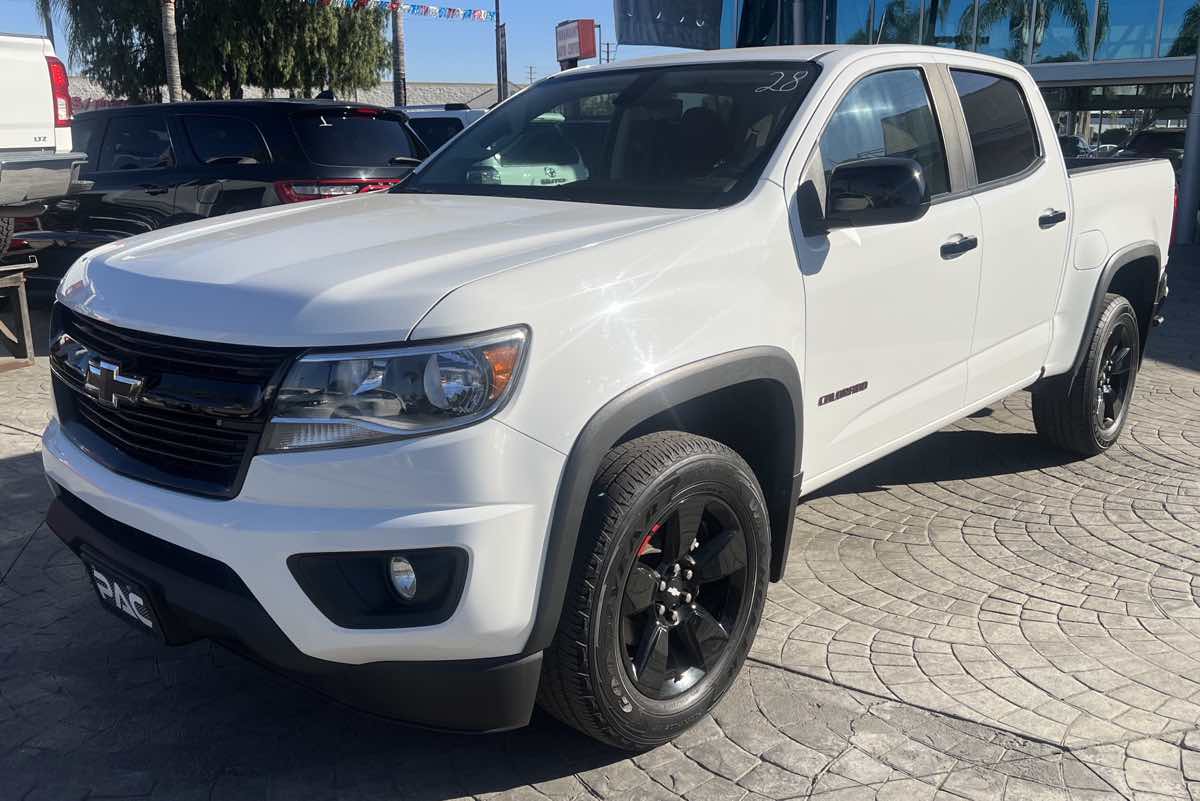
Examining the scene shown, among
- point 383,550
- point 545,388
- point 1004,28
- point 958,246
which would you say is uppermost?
point 1004,28

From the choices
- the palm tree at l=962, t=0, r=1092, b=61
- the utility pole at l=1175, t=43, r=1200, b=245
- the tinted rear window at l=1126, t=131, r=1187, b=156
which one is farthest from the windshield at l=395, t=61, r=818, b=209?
the palm tree at l=962, t=0, r=1092, b=61

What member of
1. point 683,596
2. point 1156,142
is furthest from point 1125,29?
point 683,596

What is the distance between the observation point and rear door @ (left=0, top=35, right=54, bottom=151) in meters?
7.61

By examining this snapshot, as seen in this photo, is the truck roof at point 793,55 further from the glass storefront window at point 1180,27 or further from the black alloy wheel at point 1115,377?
the glass storefront window at point 1180,27

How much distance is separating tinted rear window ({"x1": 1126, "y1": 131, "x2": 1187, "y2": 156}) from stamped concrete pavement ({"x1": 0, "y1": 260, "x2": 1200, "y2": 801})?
49.4ft

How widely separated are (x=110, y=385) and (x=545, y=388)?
3.55 ft

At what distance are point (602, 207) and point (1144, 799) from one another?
6.83 ft

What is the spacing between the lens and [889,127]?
368 centimetres

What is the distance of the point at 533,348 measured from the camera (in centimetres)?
234

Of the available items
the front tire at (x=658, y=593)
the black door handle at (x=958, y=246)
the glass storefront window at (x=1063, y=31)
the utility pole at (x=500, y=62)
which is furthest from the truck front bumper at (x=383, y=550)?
the utility pole at (x=500, y=62)

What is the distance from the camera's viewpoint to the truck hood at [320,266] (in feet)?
7.55

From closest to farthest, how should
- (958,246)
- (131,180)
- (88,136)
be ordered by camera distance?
(958,246) < (131,180) < (88,136)

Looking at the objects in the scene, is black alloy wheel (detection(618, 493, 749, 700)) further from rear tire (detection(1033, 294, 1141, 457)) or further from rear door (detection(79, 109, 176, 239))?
rear door (detection(79, 109, 176, 239))

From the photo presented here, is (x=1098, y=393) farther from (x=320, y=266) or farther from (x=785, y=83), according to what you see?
(x=320, y=266)
